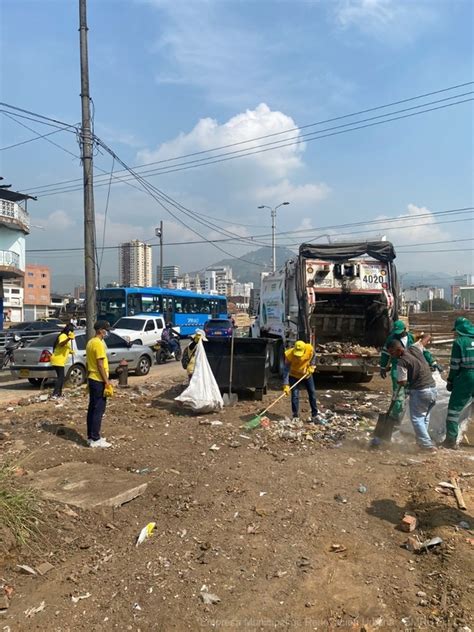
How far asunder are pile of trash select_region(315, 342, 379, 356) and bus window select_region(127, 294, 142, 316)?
15.9m

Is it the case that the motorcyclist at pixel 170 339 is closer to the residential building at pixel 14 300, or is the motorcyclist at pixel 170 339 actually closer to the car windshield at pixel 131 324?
the car windshield at pixel 131 324

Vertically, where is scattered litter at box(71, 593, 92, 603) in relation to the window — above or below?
below

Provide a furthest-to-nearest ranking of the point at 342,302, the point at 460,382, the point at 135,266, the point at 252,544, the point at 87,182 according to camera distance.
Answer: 1. the point at 135,266
2. the point at 87,182
3. the point at 342,302
4. the point at 460,382
5. the point at 252,544

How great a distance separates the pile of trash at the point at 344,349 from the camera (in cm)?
1120

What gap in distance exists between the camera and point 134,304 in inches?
1025

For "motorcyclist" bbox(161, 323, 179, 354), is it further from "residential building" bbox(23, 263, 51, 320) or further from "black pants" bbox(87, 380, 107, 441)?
"residential building" bbox(23, 263, 51, 320)

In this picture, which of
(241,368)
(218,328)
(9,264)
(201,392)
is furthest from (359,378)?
(9,264)

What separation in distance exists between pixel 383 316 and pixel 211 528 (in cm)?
871

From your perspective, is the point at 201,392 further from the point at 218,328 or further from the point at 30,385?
the point at 218,328

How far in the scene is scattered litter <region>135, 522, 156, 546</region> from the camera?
4.09m

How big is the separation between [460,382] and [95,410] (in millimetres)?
4862

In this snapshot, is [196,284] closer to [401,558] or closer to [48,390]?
[48,390]

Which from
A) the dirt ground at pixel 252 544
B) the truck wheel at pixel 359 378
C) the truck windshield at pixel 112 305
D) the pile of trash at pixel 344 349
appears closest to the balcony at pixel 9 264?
the truck windshield at pixel 112 305

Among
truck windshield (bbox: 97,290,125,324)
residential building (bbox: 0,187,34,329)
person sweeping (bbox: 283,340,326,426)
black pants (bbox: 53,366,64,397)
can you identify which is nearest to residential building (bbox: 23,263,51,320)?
residential building (bbox: 0,187,34,329)
